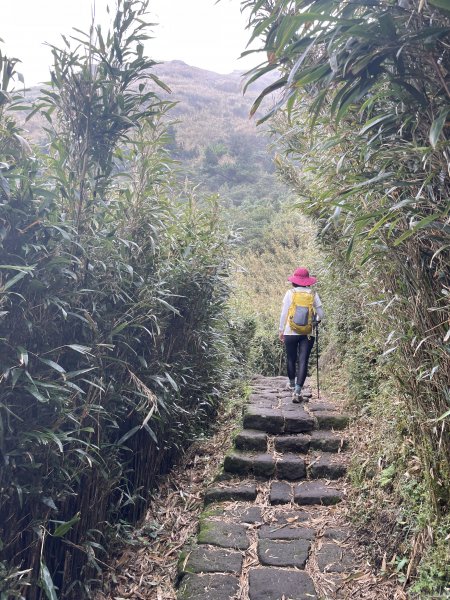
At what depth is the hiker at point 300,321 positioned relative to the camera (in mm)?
4973

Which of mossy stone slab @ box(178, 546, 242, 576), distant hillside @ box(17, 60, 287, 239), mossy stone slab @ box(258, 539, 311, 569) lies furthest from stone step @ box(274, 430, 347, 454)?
distant hillside @ box(17, 60, 287, 239)

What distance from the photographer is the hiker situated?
4.97m

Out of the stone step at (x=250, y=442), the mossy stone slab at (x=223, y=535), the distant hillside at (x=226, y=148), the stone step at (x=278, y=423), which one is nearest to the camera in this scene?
the mossy stone slab at (x=223, y=535)

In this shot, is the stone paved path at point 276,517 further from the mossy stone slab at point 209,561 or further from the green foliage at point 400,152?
the green foliage at point 400,152

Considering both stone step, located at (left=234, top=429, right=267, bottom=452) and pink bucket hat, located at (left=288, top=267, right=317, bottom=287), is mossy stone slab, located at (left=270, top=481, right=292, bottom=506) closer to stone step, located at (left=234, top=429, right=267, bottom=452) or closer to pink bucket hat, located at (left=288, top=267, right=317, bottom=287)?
stone step, located at (left=234, top=429, right=267, bottom=452)

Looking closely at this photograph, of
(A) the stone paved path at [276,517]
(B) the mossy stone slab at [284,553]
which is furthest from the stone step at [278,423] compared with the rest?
(B) the mossy stone slab at [284,553]

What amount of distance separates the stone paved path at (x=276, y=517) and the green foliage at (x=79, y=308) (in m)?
0.59

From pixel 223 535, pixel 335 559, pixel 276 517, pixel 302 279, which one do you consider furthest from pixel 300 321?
pixel 335 559

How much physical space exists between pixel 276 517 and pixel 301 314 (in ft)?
7.34

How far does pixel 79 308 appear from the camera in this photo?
227 centimetres

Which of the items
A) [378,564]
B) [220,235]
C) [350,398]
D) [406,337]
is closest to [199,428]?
[350,398]

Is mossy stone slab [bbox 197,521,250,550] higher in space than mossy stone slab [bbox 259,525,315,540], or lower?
lower

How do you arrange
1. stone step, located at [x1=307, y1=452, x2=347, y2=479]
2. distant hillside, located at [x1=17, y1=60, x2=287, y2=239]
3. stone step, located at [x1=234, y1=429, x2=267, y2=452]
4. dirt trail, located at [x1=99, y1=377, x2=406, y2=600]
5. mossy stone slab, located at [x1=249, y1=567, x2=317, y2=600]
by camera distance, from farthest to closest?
distant hillside, located at [x1=17, y1=60, x2=287, y2=239]
stone step, located at [x1=234, y1=429, x2=267, y2=452]
stone step, located at [x1=307, y1=452, x2=347, y2=479]
dirt trail, located at [x1=99, y1=377, x2=406, y2=600]
mossy stone slab, located at [x1=249, y1=567, x2=317, y2=600]

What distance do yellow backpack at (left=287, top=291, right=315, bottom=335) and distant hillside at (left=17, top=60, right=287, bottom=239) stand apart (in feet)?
36.3
